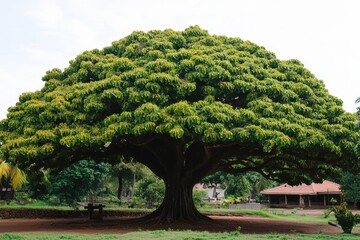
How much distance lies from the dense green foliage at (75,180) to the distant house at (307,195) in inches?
946

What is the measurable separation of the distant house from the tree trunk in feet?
99.9

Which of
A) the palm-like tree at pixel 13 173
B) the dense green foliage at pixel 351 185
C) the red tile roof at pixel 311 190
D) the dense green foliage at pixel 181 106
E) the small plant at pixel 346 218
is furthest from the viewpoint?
the red tile roof at pixel 311 190

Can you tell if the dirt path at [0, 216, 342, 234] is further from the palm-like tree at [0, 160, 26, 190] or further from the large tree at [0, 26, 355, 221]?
the palm-like tree at [0, 160, 26, 190]

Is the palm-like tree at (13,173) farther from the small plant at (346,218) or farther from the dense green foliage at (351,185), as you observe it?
the dense green foliage at (351,185)

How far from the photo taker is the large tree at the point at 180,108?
565 inches

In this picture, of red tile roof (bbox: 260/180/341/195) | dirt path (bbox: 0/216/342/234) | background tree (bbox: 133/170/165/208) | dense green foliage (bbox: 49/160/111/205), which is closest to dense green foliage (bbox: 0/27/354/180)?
dirt path (bbox: 0/216/342/234)

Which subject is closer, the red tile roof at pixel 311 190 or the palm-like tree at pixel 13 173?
the palm-like tree at pixel 13 173

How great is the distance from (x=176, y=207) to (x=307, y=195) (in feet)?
111

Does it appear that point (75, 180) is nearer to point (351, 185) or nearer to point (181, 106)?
point (181, 106)

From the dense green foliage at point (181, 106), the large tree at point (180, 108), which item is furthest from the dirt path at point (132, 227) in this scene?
the dense green foliage at point (181, 106)

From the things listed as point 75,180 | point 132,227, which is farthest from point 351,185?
point 132,227

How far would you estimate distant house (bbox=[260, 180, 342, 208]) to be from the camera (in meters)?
47.8

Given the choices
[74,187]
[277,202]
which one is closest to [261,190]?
[277,202]

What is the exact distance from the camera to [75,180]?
3125cm
